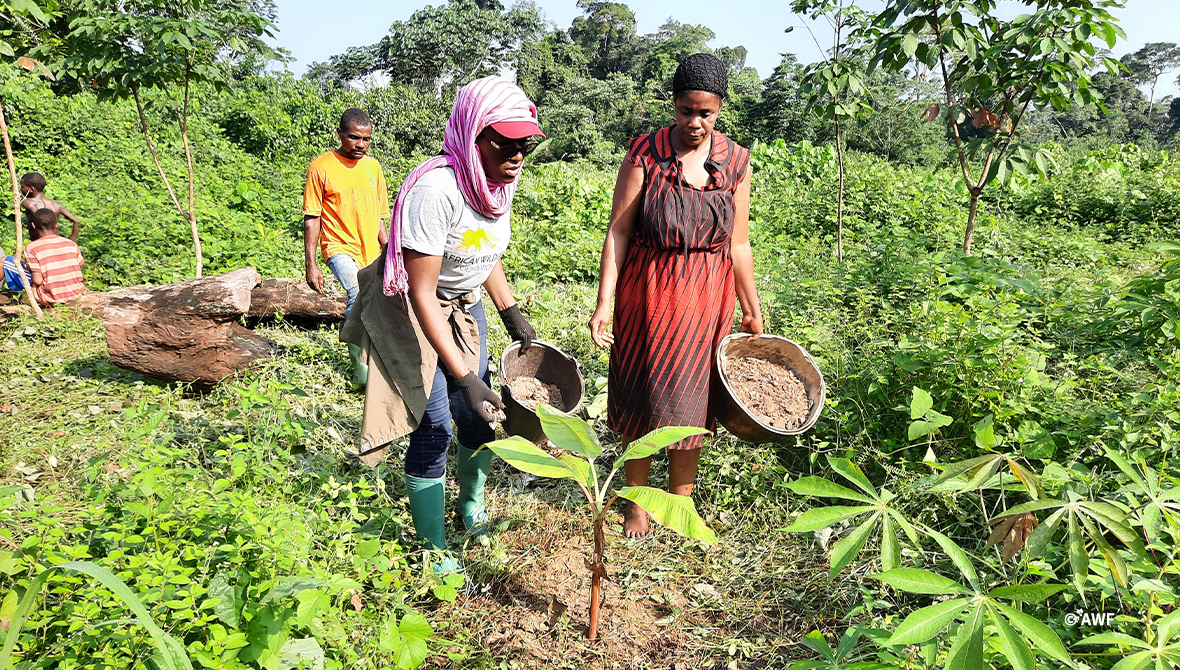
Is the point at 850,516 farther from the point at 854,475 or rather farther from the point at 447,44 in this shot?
the point at 447,44

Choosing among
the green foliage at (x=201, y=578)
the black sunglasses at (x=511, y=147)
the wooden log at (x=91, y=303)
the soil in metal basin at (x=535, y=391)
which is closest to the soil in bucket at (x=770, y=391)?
the soil in metal basin at (x=535, y=391)

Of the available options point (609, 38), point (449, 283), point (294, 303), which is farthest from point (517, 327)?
point (609, 38)

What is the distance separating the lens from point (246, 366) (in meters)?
3.85

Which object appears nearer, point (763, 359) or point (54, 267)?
point (763, 359)

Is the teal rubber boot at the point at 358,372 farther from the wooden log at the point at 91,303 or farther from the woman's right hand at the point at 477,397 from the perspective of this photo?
the wooden log at the point at 91,303

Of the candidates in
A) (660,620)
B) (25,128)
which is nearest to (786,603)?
(660,620)

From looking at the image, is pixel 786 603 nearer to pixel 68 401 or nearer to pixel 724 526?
pixel 724 526

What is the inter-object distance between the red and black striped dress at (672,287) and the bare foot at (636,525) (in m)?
0.32

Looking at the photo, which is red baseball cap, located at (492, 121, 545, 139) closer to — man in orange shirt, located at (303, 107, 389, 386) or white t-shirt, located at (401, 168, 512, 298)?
white t-shirt, located at (401, 168, 512, 298)

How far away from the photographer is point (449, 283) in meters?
2.18

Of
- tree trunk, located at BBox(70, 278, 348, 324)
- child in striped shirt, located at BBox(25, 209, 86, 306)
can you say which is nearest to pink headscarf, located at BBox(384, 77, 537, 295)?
tree trunk, located at BBox(70, 278, 348, 324)

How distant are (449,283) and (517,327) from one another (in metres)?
0.51

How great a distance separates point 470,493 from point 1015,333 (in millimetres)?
2382

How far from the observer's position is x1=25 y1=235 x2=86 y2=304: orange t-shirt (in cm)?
472
